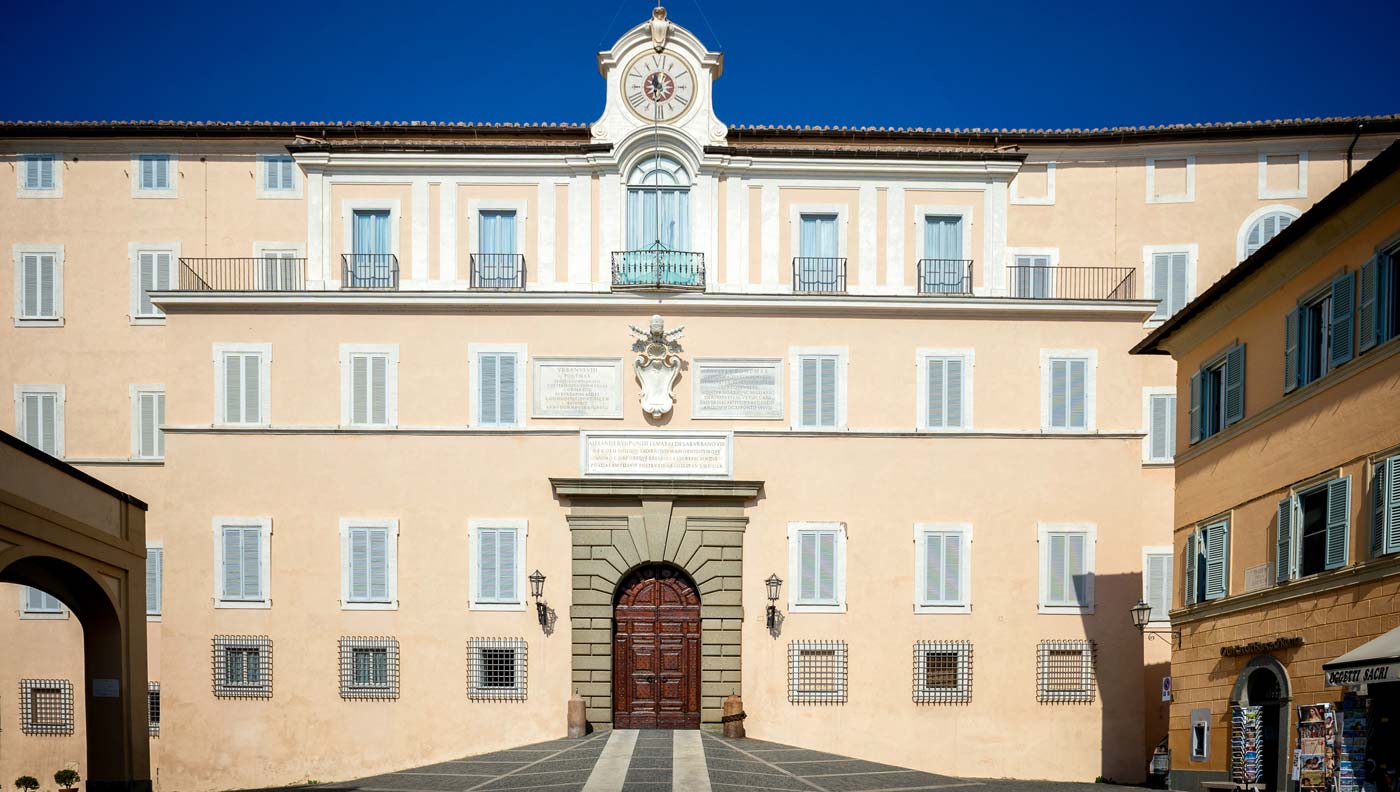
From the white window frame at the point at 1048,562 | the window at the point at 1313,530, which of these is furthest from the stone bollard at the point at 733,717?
the window at the point at 1313,530

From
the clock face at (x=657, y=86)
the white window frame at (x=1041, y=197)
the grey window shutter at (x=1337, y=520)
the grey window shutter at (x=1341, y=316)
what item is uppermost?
the clock face at (x=657, y=86)

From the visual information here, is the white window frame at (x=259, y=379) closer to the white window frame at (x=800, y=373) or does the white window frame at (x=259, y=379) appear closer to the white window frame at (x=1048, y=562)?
the white window frame at (x=800, y=373)

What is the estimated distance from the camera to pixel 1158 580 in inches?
1240

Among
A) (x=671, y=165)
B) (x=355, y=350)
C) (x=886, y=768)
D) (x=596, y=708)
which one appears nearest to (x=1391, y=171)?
(x=886, y=768)

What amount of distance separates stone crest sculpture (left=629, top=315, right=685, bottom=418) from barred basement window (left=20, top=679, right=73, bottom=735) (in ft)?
47.7

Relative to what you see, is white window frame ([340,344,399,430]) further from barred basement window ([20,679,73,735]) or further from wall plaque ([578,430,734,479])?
barred basement window ([20,679,73,735])

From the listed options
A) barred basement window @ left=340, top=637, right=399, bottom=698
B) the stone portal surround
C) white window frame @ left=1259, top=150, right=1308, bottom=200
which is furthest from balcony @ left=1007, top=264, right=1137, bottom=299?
barred basement window @ left=340, top=637, right=399, bottom=698

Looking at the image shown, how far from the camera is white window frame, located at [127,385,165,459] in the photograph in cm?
3281

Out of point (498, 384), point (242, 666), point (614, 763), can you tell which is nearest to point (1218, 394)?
point (614, 763)

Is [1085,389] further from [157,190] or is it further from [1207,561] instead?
[157,190]

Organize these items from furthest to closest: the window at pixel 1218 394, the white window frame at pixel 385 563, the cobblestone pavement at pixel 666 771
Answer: the white window frame at pixel 385 563, the window at pixel 1218 394, the cobblestone pavement at pixel 666 771

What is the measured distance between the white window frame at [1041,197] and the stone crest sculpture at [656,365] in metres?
9.33

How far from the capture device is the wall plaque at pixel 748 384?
30.1 metres

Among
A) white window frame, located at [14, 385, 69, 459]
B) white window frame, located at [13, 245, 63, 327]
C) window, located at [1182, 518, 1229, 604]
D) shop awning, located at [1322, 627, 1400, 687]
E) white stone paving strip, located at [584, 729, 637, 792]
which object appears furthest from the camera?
white window frame, located at [13, 245, 63, 327]
